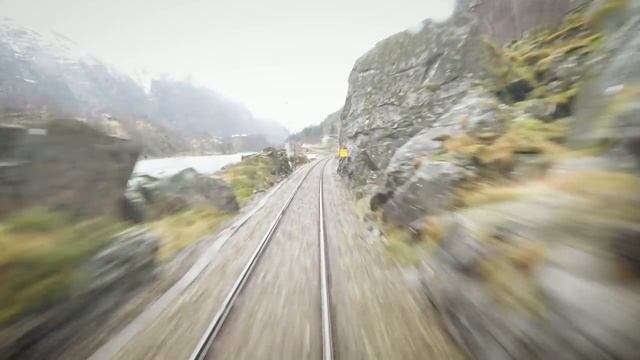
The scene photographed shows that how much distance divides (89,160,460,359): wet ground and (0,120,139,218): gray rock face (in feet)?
10.3

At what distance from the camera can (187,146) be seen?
655 feet

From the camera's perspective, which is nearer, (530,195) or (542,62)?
(530,195)

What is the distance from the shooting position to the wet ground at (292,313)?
16.4ft

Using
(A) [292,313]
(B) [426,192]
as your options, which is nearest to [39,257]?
(A) [292,313]

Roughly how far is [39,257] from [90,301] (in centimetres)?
128

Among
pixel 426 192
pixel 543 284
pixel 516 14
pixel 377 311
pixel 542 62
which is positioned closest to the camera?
pixel 543 284

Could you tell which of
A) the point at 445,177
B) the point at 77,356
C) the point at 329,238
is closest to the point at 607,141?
the point at 445,177

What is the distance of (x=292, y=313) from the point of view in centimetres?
613

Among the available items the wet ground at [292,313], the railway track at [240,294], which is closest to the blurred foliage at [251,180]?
the railway track at [240,294]

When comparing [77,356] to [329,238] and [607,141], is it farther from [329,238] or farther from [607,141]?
[607,141]

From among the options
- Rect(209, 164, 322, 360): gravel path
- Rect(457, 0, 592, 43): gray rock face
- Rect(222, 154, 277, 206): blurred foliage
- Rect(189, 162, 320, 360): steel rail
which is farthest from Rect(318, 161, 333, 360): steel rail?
Rect(457, 0, 592, 43): gray rock face

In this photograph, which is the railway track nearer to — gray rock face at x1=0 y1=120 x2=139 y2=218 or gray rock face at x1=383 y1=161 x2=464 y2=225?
gray rock face at x1=383 y1=161 x2=464 y2=225

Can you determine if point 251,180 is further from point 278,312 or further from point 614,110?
point 614,110

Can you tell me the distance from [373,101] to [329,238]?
13365 millimetres
